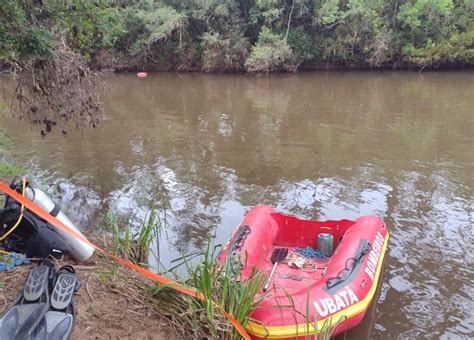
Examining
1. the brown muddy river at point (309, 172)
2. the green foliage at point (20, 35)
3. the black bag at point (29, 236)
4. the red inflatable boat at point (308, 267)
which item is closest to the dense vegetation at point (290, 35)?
the brown muddy river at point (309, 172)

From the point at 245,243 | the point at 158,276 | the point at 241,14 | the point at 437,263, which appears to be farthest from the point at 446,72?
the point at 158,276

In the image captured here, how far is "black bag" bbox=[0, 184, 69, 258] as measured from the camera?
3.01 metres

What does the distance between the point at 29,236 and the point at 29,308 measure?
736 mm

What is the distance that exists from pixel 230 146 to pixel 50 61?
4914 mm

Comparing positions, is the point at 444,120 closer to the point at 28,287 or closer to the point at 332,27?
the point at 28,287

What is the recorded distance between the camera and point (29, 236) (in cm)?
304

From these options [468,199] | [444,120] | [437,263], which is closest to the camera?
[437,263]

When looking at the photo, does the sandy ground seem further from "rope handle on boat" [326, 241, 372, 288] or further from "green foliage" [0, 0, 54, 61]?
"green foliage" [0, 0, 54, 61]

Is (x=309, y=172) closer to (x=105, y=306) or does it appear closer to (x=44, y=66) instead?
(x=44, y=66)

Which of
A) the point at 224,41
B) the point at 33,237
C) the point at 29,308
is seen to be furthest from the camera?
the point at 224,41

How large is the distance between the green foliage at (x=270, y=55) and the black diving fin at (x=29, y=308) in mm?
19080

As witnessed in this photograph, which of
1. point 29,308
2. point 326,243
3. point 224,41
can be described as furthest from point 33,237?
point 224,41

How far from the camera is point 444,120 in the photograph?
11.0m

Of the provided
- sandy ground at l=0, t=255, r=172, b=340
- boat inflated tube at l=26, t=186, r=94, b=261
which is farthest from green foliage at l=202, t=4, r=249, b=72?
sandy ground at l=0, t=255, r=172, b=340
